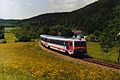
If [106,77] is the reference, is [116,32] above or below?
above

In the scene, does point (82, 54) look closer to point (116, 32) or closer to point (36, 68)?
point (116, 32)

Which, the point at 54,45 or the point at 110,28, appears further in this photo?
the point at 54,45

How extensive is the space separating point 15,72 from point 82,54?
24.8m

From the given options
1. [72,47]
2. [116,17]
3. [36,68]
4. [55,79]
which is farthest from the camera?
[72,47]

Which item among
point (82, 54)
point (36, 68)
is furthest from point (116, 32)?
point (36, 68)

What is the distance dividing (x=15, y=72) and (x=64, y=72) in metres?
4.66

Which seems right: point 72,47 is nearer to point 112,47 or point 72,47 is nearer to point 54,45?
point 112,47

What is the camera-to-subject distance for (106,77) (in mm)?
25656

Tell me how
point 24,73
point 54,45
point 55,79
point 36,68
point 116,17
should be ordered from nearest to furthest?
point 55,79, point 24,73, point 36,68, point 116,17, point 54,45

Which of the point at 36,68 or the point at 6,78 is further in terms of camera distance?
the point at 36,68

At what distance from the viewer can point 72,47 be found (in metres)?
51.1

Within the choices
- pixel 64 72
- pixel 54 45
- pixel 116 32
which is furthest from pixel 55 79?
pixel 54 45

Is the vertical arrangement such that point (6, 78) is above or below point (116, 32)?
below

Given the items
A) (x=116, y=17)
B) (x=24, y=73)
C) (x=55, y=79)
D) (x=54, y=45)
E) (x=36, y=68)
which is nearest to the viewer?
(x=55, y=79)
